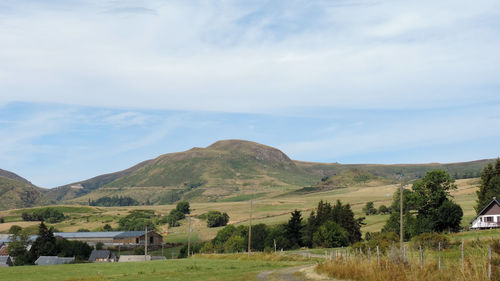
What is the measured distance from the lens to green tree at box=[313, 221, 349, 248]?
117m

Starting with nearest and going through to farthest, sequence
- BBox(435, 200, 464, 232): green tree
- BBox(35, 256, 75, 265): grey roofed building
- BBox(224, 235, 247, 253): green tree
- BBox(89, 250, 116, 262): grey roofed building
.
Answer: BBox(435, 200, 464, 232): green tree, BBox(35, 256, 75, 265): grey roofed building, BBox(224, 235, 247, 253): green tree, BBox(89, 250, 116, 262): grey roofed building

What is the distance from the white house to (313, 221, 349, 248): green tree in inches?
1075

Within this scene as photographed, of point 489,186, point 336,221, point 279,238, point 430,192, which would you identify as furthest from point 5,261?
point 489,186

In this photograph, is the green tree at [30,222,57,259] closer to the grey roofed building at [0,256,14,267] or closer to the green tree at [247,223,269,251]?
the grey roofed building at [0,256,14,267]

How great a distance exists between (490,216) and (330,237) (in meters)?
32.4

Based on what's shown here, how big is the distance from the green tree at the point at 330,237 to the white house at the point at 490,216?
1075 inches

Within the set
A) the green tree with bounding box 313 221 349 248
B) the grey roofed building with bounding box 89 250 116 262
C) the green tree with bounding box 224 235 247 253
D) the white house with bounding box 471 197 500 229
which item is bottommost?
the grey roofed building with bounding box 89 250 116 262

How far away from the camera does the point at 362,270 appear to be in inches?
1329

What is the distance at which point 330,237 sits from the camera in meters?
117

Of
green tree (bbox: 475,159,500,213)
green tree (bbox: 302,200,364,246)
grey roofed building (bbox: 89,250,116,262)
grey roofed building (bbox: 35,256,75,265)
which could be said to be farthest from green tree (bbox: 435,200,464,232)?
grey roofed building (bbox: 35,256,75,265)

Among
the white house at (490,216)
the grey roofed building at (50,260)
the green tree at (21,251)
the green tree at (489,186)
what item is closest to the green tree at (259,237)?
the grey roofed building at (50,260)

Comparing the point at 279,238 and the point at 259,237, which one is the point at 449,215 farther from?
the point at 259,237

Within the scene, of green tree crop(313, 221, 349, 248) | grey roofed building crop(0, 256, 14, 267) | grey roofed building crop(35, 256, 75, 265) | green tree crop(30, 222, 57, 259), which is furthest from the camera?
green tree crop(30, 222, 57, 259)

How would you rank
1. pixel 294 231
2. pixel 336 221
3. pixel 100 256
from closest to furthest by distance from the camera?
pixel 336 221, pixel 100 256, pixel 294 231
